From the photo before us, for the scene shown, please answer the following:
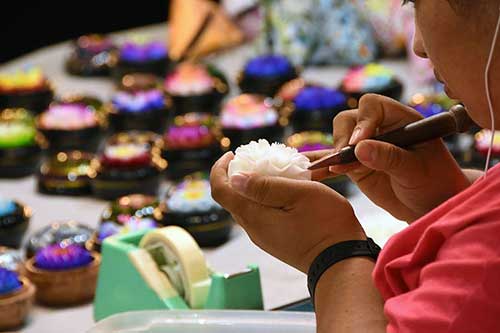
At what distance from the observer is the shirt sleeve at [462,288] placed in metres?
0.95

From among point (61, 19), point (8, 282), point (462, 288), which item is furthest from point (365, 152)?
point (61, 19)

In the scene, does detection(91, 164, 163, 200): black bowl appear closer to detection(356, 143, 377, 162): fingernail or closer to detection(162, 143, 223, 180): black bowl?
detection(162, 143, 223, 180): black bowl

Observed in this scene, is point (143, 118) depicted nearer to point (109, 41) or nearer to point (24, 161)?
point (24, 161)

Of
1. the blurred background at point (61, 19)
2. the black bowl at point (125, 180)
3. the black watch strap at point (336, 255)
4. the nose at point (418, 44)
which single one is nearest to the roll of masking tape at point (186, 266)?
the black watch strap at point (336, 255)

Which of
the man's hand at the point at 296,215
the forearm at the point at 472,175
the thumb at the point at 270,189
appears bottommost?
the forearm at the point at 472,175

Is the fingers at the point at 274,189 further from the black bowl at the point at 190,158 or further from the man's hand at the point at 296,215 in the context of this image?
the black bowl at the point at 190,158

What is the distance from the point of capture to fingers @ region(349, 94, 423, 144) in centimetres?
127

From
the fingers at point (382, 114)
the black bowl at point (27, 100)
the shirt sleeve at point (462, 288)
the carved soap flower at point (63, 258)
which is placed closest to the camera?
the shirt sleeve at point (462, 288)

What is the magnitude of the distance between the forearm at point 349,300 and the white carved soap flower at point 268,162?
0.12 metres

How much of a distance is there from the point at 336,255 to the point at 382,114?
0.23m

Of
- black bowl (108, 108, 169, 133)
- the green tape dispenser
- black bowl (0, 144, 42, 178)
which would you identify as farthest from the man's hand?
black bowl (108, 108, 169, 133)

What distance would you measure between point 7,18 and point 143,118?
164 cm

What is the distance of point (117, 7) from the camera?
14.8 feet

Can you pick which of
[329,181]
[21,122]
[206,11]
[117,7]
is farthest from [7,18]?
[329,181]
